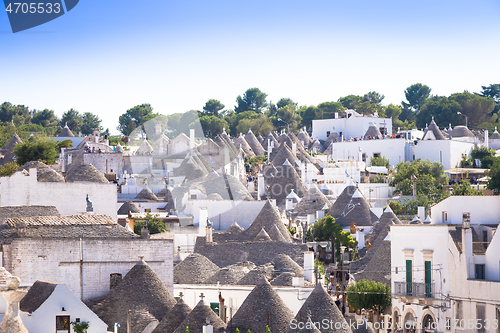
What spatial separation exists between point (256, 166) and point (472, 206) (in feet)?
148

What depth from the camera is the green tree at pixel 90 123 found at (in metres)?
117

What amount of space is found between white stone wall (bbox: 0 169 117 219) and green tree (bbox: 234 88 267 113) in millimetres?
90938

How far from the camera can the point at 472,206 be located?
32906 mm

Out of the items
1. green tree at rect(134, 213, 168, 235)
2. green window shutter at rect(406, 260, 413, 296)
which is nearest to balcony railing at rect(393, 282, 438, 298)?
green window shutter at rect(406, 260, 413, 296)

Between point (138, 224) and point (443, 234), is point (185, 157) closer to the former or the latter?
point (138, 224)

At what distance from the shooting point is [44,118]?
389ft

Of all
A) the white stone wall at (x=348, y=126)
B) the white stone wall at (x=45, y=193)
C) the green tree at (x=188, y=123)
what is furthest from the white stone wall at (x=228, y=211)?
the white stone wall at (x=348, y=126)

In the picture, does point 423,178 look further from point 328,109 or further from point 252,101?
point 252,101

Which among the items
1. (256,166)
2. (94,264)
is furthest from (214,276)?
(256,166)

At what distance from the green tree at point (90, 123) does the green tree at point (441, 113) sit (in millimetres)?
42748

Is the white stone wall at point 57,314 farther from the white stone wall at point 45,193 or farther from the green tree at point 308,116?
the green tree at point 308,116

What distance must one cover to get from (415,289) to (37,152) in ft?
127

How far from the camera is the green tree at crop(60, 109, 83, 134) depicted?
116394 millimetres

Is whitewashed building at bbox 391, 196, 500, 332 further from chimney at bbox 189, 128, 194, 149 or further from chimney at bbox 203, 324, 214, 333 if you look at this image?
chimney at bbox 189, 128, 194, 149
